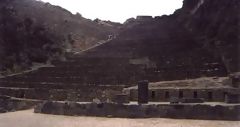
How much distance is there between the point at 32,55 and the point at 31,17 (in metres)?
8.61

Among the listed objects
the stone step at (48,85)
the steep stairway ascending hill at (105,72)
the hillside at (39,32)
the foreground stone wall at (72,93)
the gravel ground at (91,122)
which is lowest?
the gravel ground at (91,122)

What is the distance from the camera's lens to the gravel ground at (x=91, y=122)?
25391 millimetres

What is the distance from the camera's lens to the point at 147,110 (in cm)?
2856

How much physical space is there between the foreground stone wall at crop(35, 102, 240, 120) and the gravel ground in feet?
2.25

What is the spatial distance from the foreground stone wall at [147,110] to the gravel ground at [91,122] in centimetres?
69

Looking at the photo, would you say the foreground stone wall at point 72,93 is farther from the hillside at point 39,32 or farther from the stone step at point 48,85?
the hillside at point 39,32

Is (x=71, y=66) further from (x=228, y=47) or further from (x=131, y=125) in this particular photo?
(x=131, y=125)

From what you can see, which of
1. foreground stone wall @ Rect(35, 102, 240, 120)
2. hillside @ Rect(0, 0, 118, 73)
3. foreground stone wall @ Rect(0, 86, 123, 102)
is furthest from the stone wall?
hillside @ Rect(0, 0, 118, 73)

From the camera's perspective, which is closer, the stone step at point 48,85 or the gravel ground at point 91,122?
the gravel ground at point 91,122

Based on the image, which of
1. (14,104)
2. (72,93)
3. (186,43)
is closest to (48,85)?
(14,104)

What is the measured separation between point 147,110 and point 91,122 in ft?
10.3

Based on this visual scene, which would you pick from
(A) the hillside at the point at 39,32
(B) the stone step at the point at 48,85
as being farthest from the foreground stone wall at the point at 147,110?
(A) the hillside at the point at 39,32

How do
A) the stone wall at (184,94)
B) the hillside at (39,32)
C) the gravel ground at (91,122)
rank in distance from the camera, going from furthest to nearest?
the hillside at (39,32), the stone wall at (184,94), the gravel ground at (91,122)

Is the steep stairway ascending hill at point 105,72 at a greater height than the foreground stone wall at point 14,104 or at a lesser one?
greater
